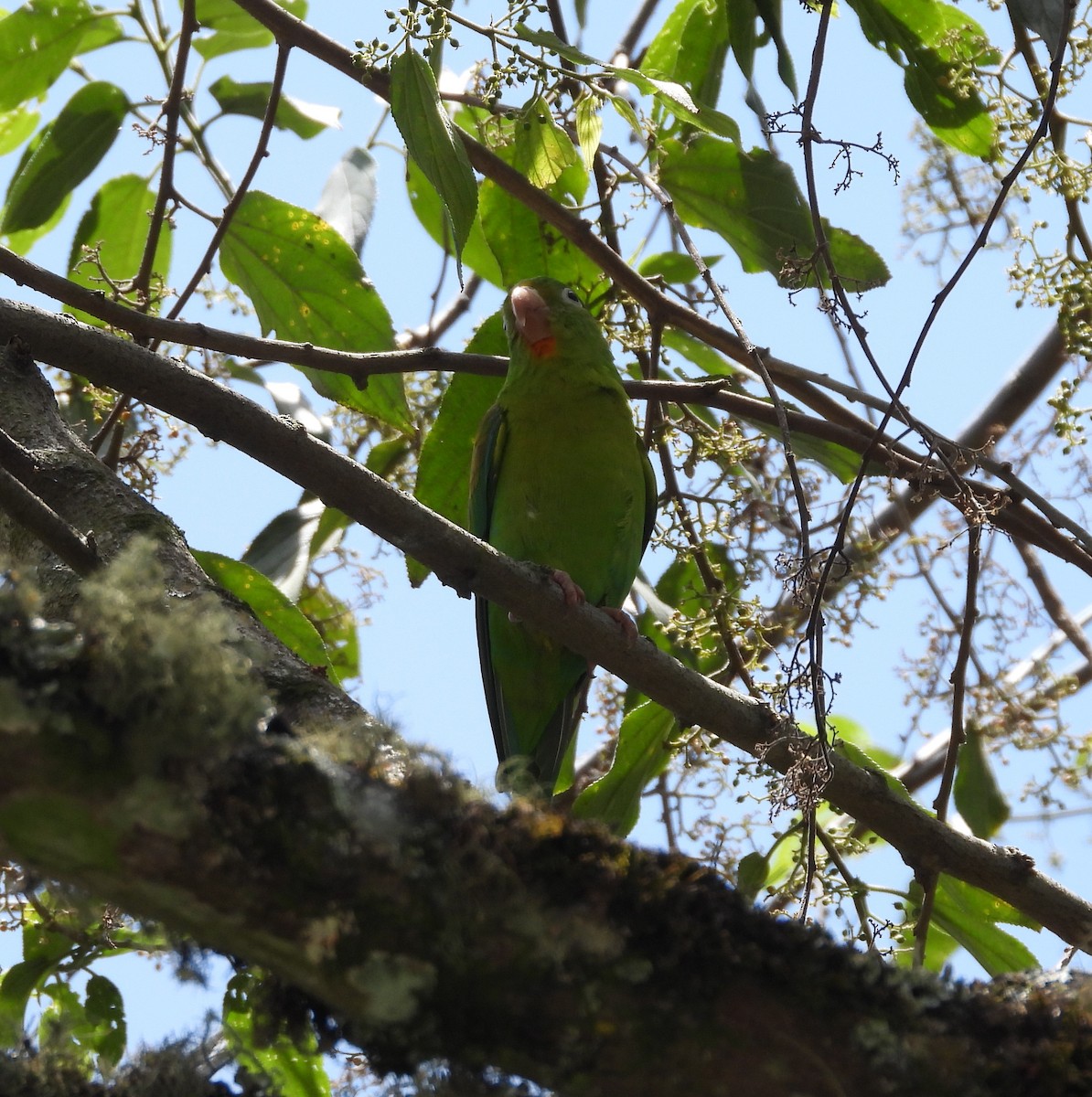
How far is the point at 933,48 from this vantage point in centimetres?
290

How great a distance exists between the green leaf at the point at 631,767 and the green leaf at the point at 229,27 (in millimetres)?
2552

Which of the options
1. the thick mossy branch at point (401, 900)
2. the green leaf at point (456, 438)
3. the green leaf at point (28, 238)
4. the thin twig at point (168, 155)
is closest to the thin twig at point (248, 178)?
the thin twig at point (168, 155)

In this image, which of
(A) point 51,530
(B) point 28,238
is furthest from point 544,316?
(A) point 51,530

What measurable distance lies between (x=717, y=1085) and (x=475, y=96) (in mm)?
3116

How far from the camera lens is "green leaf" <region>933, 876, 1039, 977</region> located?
8.91ft

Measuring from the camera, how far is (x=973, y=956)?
2.77 metres

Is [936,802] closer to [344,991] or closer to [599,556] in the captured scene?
[599,556]

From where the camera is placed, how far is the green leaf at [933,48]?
286cm

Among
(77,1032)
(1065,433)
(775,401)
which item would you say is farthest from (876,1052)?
(1065,433)

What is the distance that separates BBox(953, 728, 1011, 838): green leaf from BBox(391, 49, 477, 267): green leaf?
2.18 meters

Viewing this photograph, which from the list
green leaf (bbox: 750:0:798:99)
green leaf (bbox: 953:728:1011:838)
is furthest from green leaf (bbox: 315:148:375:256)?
green leaf (bbox: 953:728:1011:838)

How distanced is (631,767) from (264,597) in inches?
42.0

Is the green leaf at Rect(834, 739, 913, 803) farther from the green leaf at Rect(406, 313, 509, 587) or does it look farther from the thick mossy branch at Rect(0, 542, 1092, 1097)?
the thick mossy branch at Rect(0, 542, 1092, 1097)

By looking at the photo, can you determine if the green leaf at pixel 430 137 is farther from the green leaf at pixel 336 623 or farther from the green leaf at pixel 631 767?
the green leaf at pixel 336 623
